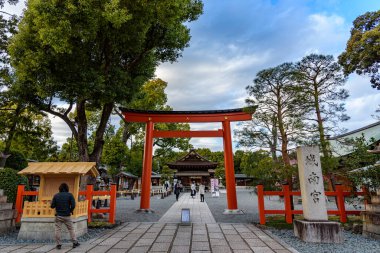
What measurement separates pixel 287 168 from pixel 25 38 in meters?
9.81

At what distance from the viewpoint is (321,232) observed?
5.83 metres

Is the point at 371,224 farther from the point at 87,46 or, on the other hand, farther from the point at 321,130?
the point at 87,46

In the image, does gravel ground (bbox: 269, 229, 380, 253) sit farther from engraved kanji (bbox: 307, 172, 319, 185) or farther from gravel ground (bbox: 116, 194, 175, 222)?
gravel ground (bbox: 116, 194, 175, 222)

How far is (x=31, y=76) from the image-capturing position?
802 centimetres

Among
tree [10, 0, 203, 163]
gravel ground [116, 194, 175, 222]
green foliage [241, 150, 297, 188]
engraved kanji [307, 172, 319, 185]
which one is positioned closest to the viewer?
engraved kanji [307, 172, 319, 185]

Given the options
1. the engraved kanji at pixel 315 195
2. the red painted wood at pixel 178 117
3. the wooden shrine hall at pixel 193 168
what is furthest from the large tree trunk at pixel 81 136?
the wooden shrine hall at pixel 193 168

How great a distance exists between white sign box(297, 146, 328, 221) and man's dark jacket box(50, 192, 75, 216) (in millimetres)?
5886

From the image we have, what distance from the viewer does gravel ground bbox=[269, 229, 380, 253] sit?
515 centimetres

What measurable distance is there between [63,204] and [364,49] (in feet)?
53.3

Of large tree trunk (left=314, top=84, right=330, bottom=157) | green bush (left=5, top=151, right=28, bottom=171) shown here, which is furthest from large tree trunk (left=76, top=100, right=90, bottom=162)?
large tree trunk (left=314, top=84, right=330, bottom=157)

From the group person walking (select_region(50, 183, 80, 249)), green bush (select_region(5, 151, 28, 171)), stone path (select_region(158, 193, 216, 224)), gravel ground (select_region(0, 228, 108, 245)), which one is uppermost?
green bush (select_region(5, 151, 28, 171))

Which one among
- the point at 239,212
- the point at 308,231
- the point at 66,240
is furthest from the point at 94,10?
the point at 239,212

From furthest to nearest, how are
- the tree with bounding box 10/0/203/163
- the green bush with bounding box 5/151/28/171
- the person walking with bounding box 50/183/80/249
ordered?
the green bush with bounding box 5/151/28/171, the tree with bounding box 10/0/203/163, the person walking with bounding box 50/183/80/249

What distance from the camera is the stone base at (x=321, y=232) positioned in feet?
18.9
